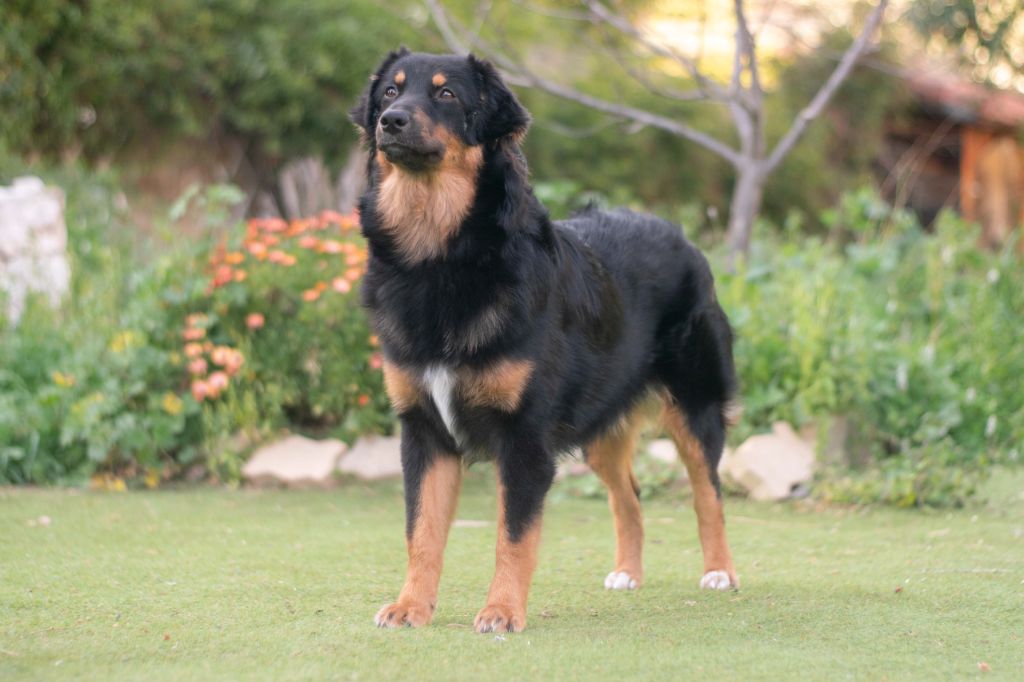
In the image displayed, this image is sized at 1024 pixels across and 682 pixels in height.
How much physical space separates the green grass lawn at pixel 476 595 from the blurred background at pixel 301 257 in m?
0.46

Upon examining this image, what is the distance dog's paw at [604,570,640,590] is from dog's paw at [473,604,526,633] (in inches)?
33.8

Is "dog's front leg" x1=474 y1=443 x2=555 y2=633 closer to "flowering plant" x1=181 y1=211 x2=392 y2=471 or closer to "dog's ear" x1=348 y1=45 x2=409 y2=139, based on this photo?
"dog's ear" x1=348 y1=45 x2=409 y2=139

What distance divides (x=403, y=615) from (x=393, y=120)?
1501 millimetres

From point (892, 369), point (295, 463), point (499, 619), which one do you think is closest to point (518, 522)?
point (499, 619)

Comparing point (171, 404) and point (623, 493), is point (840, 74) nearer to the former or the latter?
point (623, 493)

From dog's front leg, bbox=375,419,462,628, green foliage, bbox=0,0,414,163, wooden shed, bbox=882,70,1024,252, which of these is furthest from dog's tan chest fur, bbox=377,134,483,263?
wooden shed, bbox=882,70,1024,252

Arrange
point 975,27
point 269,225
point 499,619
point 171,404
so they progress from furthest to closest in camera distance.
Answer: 1. point 975,27
2. point 269,225
3. point 171,404
4. point 499,619

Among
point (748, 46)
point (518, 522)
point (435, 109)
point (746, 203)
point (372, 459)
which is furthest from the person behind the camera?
point (746, 203)

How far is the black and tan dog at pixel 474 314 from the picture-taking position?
349 cm

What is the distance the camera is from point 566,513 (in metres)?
5.85

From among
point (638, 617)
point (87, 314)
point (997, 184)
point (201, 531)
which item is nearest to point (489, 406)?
point (638, 617)

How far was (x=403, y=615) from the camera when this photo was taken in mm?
3438

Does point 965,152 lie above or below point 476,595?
above

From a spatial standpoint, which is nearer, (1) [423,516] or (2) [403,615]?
(2) [403,615]
